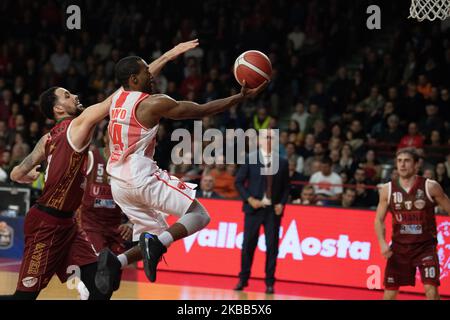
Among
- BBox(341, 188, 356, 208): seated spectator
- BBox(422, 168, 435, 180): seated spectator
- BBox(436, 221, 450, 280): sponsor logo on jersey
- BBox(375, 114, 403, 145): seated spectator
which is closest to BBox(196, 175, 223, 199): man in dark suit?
BBox(341, 188, 356, 208): seated spectator

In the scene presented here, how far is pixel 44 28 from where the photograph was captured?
1809 centimetres

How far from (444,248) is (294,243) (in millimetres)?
1962

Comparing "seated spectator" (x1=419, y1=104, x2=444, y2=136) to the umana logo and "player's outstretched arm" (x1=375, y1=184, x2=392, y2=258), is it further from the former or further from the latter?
"player's outstretched arm" (x1=375, y1=184, x2=392, y2=258)

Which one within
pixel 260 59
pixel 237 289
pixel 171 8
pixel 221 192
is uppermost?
pixel 171 8

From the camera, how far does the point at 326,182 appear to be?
1249 cm

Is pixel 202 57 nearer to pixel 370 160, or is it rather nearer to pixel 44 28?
pixel 44 28

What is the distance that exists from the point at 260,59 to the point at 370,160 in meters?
6.17

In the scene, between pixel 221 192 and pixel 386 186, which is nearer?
pixel 386 186

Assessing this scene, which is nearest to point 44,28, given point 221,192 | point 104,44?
point 104,44

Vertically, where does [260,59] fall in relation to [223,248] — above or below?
above

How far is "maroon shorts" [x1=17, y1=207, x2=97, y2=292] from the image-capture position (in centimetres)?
647

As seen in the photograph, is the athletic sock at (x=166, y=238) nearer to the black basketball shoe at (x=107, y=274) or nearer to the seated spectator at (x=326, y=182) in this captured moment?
the black basketball shoe at (x=107, y=274)

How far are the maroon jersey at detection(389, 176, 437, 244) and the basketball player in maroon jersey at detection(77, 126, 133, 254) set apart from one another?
103 inches

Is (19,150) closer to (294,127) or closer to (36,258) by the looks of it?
(294,127)
